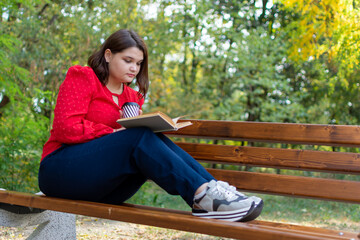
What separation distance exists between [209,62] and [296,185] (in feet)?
27.1

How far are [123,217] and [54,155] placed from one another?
564 millimetres

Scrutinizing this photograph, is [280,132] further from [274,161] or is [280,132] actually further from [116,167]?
[116,167]

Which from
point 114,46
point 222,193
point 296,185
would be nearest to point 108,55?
point 114,46

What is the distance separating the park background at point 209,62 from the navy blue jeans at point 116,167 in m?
2.59

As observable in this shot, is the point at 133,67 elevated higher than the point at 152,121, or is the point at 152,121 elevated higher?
the point at 133,67

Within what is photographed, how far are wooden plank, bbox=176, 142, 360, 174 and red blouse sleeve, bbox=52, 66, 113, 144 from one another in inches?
30.6

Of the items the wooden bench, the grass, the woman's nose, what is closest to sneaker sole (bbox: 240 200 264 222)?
the wooden bench

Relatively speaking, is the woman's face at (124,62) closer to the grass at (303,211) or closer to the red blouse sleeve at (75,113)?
the red blouse sleeve at (75,113)

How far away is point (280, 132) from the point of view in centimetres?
254

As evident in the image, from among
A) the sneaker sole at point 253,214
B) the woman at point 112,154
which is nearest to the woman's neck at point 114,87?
the woman at point 112,154

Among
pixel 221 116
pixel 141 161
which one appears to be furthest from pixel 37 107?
pixel 221 116

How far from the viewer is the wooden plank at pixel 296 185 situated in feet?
7.52

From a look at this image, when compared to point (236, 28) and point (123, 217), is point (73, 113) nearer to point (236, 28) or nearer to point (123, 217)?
point (123, 217)

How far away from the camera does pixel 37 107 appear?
5.46 meters
